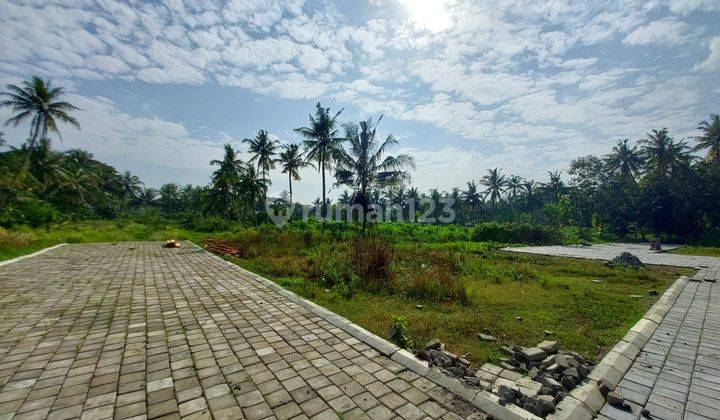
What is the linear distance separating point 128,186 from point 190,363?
66.5 m

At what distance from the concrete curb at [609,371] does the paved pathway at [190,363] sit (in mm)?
871

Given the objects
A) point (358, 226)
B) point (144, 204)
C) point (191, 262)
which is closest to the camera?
point (191, 262)

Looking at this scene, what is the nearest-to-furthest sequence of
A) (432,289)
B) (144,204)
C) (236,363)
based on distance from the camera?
(236,363)
(432,289)
(144,204)

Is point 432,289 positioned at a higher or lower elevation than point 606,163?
lower

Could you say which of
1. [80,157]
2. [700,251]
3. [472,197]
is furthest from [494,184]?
[80,157]

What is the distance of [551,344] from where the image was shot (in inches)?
149

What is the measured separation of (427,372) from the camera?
3.17m

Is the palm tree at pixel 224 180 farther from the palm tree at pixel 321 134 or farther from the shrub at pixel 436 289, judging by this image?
the shrub at pixel 436 289

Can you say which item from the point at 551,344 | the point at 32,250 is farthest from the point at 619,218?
the point at 32,250

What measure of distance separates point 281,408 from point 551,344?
132 inches

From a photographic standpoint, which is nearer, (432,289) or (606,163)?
(432,289)

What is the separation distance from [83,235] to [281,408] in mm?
22921

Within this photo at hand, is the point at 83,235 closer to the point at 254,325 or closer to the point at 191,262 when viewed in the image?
the point at 191,262

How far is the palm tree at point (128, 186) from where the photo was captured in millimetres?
54500
